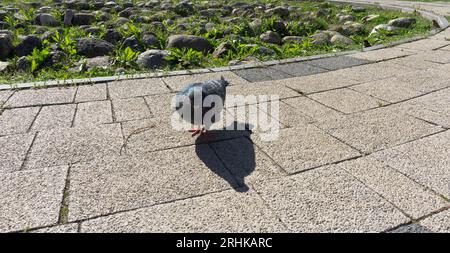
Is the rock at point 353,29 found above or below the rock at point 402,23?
below

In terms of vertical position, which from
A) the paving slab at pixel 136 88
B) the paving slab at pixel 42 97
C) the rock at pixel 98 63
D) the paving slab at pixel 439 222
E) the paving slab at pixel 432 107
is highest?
the rock at pixel 98 63

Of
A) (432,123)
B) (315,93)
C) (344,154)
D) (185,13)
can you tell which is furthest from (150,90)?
(185,13)

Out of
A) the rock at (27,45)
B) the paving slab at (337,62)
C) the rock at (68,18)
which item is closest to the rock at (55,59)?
the rock at (27,45)

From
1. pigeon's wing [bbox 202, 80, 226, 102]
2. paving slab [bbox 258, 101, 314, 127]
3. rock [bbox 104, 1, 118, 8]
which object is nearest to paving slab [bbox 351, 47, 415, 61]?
paving slab [bbox 258, 101, 314, 127]

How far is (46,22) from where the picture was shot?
1070cm

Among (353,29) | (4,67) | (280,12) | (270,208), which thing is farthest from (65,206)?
(280,12)

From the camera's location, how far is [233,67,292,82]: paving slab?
5973 millimetres

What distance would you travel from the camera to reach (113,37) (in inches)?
341

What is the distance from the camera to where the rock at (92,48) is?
7.41m

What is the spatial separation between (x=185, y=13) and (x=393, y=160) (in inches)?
471

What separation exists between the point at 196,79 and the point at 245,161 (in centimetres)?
284

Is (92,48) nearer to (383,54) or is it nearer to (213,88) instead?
(213,88)

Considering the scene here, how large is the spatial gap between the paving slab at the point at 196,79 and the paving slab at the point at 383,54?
3.13 m

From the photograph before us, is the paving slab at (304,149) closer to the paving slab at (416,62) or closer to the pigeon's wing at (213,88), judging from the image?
the pigeon's wing at (213,88)
